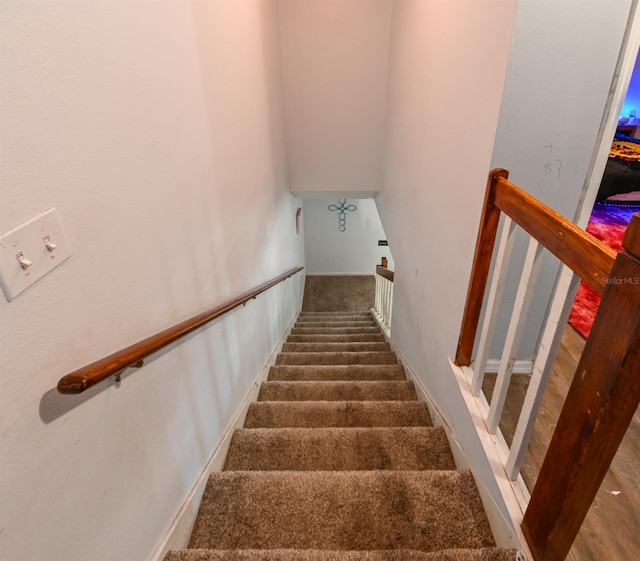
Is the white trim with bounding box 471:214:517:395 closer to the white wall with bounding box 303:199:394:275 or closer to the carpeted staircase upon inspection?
the carpeted staircase

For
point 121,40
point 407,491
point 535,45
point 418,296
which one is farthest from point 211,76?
point 407,491

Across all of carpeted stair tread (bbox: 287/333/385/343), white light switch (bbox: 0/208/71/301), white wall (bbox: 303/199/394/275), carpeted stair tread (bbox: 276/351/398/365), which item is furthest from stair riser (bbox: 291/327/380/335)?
white light switch (bbox: 0/208/71/301)

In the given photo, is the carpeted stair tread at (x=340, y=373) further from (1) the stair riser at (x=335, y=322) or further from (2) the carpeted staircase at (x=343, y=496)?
(1) the stair riser at (x=335, y=322)

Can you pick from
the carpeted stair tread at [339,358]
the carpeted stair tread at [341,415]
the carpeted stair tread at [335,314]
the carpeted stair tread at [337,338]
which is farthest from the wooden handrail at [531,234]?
the carpeted stair tread at [335,314]

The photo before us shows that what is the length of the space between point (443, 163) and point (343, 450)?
1.43 m

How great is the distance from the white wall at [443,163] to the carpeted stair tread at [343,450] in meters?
0.17

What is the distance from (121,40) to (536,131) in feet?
4.13

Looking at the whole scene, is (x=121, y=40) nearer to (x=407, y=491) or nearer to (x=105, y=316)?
(x=105, y=316)

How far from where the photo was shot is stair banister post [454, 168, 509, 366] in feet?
4.08

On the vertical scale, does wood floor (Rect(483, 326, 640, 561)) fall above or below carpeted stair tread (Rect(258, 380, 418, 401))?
above

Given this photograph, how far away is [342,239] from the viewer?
680 centimetres

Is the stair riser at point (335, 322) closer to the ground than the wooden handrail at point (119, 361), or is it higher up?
closer to the ground

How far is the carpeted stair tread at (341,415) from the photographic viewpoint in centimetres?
196

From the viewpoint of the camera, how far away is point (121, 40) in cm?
88
